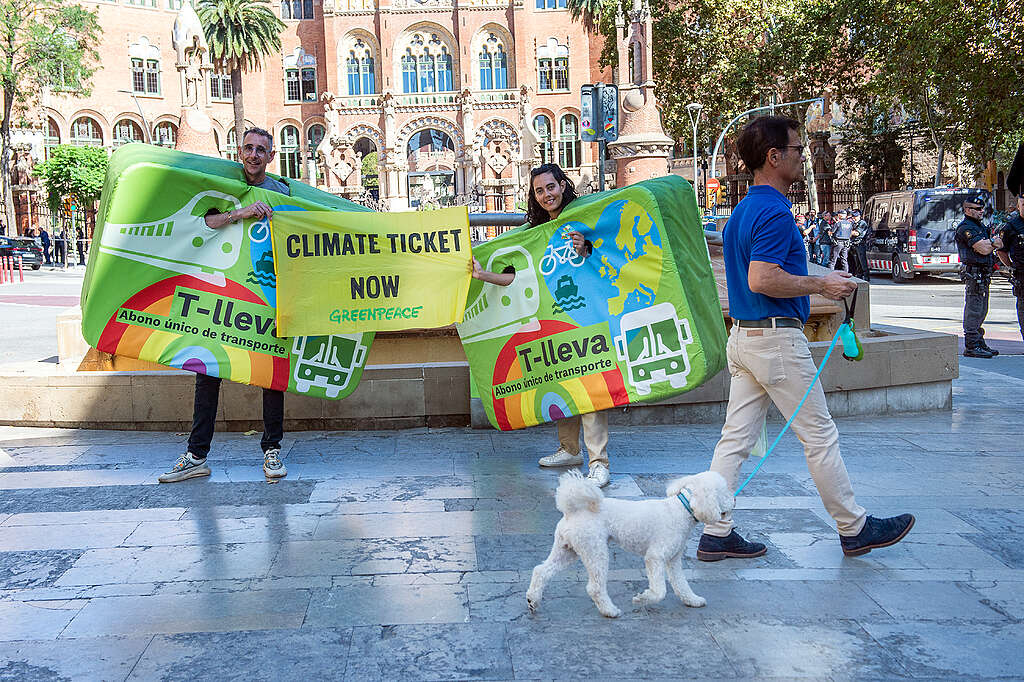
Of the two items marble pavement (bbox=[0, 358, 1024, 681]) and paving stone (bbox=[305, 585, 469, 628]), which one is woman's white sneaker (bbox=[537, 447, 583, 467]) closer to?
marble pavement (bbox=[0, 358, 1024, 681])

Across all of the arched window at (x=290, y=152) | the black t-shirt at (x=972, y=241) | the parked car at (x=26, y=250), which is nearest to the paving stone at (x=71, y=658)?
the black t-shirt at (x=972, y=241)

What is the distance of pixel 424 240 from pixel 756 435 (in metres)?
2.57

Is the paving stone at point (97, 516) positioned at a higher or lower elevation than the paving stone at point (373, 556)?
higher

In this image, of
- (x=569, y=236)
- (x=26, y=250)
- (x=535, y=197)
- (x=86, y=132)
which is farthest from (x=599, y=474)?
(x=86, y=132)

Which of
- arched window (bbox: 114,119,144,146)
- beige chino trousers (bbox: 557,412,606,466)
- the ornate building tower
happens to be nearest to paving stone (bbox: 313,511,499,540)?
beige chino trousers (bbox: 557,412,606,466)

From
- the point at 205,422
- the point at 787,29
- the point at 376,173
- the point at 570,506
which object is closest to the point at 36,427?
the point at 205,422

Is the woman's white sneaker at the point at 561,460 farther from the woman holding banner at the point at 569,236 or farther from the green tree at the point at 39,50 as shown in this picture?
the green tree at the point at 39,50

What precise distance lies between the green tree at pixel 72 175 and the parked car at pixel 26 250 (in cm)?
330

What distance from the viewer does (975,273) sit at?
12211mm

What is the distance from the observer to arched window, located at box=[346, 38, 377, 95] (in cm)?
7050

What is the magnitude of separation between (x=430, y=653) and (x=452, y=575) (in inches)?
33.9

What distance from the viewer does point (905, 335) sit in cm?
925

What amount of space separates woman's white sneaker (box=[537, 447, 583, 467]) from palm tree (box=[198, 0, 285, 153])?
5766cm

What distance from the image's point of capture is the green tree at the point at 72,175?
1730 inches
